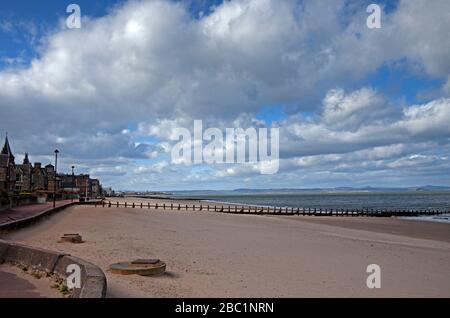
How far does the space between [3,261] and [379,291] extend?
10.1 m

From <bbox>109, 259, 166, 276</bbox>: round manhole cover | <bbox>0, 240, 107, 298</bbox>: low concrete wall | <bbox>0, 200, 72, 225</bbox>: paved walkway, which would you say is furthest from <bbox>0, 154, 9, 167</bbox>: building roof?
<bbox>109, 259, 166, 276</bbox>: round manhole cover

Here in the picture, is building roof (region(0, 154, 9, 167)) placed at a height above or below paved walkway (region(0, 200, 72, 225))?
above

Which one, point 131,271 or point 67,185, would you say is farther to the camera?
point 67,185

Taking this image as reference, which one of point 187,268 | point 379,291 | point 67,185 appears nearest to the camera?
point 379,291

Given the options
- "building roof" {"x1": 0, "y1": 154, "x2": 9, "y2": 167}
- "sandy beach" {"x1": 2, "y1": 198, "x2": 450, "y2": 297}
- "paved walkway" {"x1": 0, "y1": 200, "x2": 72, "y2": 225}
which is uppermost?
"building roof" {"x1": 0, "y1": 154, "x2": 9, "y2": 167}

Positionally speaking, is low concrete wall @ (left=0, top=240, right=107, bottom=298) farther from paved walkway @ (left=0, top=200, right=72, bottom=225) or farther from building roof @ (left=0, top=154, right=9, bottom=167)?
building roof @ (left=0, top=154, right=9, bottom=167)

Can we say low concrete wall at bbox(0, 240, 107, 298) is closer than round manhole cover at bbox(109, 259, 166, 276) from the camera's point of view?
Yes

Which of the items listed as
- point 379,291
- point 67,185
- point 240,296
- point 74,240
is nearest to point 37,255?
point 240,296

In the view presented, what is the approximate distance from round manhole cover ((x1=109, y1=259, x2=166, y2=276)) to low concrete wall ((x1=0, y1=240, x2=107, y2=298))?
Answer: 4.21 ft

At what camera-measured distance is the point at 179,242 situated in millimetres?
18734

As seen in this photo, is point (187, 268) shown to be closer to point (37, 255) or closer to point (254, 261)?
point (254, 261)

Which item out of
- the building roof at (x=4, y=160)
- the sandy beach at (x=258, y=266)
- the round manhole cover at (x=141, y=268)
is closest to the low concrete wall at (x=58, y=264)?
the sandy beach at (x=258, y=266)

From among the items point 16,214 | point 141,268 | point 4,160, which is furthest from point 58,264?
point 4,160

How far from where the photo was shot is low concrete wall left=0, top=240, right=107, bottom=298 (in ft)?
24.2
